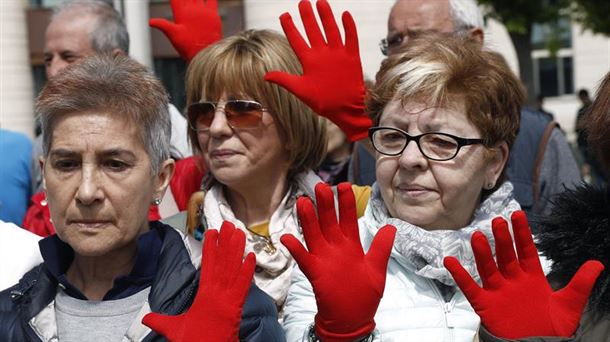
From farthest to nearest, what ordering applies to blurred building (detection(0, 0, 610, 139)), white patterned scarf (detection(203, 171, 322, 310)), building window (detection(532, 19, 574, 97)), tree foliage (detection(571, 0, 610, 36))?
building window (detection(532, 19, 574, 97)) < tree foliage (detection(571, 0, 610, 36)) < blurred building (detection(0, 0, 610, 139)) < white patterned scarf (detection(203, 171, 322, 310))

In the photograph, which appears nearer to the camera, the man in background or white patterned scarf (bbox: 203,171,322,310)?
white patterned scarf (bbox: 203,171,322,310)

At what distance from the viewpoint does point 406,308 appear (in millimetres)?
2541

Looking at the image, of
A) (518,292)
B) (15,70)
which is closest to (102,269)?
(518,292)

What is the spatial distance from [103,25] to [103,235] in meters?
2.08

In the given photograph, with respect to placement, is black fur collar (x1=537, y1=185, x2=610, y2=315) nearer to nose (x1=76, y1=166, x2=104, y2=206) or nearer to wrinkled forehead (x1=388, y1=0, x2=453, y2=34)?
nose (x1=76, y1=166, x2=104, y2=206)

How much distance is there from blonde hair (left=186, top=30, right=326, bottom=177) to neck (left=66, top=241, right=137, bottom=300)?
0.76 m

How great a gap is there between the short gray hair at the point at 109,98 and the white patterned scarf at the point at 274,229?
537 mm

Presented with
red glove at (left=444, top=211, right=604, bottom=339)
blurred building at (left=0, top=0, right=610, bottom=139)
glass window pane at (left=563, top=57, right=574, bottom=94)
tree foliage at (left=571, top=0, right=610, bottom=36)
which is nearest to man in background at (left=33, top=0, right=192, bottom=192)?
blurred building at (left=0, top=0, right=610, bottom=139)

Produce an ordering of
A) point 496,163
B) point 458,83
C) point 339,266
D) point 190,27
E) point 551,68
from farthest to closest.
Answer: point 551,68
point 190,27
point 496,163
point 458,83
point 339,266

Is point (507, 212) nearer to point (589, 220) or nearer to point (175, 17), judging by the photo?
point (589, 220)

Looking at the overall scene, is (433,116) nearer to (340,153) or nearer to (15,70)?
(340,153)

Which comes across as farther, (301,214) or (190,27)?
(190,27)

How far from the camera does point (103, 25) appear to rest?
14.3 feet

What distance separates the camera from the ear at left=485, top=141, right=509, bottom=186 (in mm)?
2797
